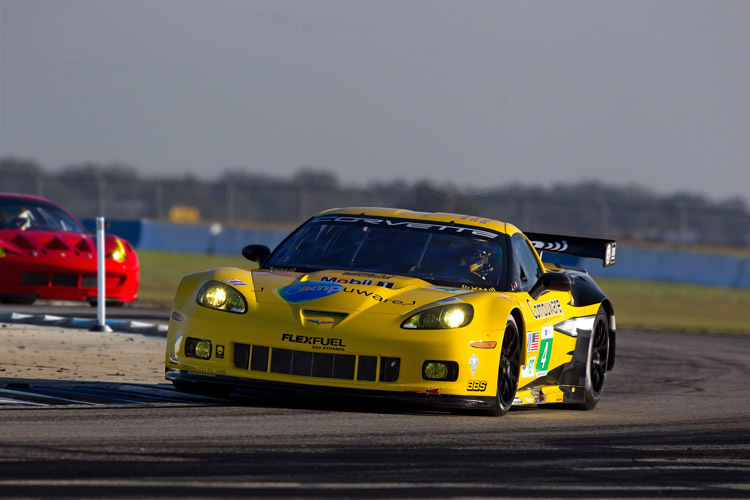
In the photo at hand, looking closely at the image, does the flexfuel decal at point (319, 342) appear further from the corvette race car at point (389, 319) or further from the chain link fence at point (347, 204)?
the chain link fence at point (347, 204)

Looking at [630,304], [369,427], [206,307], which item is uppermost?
[206,307]

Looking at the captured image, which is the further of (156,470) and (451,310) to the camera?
(451,310)

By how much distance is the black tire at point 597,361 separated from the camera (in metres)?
8.70

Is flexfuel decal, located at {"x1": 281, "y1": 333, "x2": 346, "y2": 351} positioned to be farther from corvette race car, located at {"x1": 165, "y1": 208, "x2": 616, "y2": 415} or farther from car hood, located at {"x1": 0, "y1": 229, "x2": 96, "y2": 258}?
car hood, located at {"x1": 0, "y1": 229, "x2": 96, "y2": 258}

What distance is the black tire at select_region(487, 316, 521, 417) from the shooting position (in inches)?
288

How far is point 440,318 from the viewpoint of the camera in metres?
7.07

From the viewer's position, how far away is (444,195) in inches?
1271

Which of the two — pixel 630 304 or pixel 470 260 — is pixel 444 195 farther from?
pixel 470 260

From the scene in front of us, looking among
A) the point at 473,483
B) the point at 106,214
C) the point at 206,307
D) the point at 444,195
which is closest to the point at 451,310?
the point at 206,307

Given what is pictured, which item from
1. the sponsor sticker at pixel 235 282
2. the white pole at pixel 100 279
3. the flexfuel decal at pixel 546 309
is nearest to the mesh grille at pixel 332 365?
the sponsor sticker at pixel 235 282

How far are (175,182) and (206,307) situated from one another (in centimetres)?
2994

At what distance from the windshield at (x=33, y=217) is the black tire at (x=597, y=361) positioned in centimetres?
716

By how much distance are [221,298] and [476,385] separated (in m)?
1.50

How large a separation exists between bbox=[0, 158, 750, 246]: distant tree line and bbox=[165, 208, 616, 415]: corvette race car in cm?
2470
